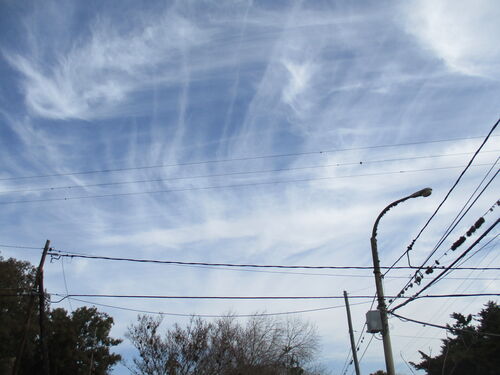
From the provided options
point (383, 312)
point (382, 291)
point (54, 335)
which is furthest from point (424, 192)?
point (54, 335)

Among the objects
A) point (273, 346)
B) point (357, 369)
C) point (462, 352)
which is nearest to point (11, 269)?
point (273, 346)

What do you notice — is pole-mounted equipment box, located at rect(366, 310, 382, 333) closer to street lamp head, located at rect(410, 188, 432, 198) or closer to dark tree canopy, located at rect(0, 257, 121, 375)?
street lamp head, located at rect(410, 188, 432, 198)

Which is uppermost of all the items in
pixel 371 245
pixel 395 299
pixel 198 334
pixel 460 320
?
pixel 460 320

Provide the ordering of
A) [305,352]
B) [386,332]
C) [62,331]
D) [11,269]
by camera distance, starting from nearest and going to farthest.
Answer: [386,332] → [11,269] → [62,331] → [305,352]

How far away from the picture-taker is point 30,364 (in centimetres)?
3753

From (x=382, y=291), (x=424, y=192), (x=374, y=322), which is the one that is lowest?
(x=374, y=322)

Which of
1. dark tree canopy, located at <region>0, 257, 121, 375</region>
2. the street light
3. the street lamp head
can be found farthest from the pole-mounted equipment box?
dark tree canopy, located at <region>0, 257, 121, 375</region>

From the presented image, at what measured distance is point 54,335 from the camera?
1561 inches

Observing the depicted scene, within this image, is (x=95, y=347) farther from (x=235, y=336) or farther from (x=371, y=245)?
(x=371, y=245)

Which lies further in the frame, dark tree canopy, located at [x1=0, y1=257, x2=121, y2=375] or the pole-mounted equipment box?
dark tree canopy, located at [x1=0, y1=257, x2=121, y2=375]

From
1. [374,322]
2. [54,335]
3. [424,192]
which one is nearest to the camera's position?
[424,192]

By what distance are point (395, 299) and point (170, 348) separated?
22.4 meters

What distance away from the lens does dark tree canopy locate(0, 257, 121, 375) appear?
34.4 meters

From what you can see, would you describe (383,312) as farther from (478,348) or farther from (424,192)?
(478,348)
